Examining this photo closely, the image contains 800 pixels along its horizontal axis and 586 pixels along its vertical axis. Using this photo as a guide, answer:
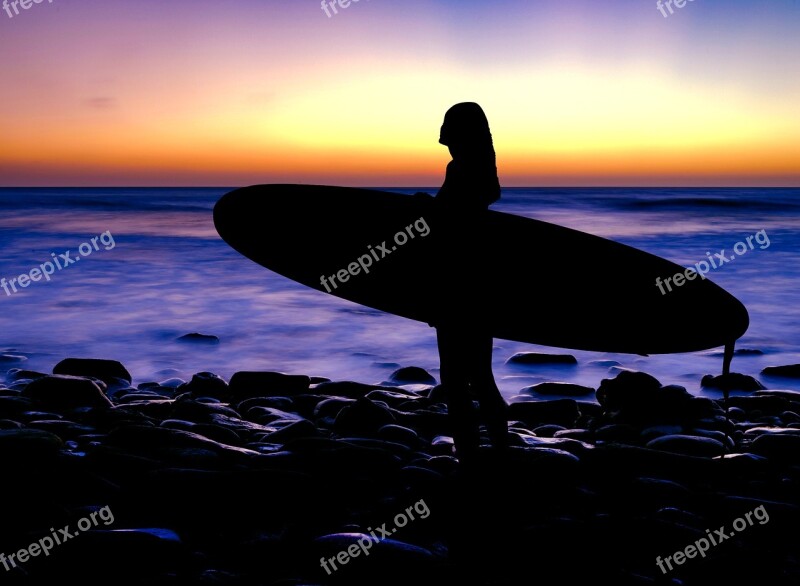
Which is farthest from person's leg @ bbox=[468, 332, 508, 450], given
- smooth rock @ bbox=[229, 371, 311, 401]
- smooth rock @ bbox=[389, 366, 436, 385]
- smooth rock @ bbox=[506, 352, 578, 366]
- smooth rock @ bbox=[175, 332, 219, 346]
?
smooth rock @ bbox=[175, 332, 219, 346]

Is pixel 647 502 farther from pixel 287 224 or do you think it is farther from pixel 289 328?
pixel 289 328

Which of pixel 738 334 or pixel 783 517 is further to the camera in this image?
pixel 738 334

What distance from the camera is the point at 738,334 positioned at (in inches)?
168

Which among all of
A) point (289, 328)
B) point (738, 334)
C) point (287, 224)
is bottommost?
point (289, 328)

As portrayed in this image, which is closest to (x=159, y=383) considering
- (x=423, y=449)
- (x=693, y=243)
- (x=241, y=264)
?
(x=423, y=449)

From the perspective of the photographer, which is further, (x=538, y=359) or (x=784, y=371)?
(x=538, y=359)

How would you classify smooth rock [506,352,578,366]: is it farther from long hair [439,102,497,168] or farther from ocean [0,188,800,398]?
long hair [439,102,497,168]

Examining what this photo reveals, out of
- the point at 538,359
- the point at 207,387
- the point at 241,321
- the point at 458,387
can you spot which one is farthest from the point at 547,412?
the point at 241,321

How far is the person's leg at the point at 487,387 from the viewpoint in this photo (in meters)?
3.54

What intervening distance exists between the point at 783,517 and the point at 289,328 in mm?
8703

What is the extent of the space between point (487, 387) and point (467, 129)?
1.31 m

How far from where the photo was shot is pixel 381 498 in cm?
358

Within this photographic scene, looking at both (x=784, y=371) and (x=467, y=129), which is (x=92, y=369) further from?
(x=784, y=371)

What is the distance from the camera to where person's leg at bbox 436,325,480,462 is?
3518mm
